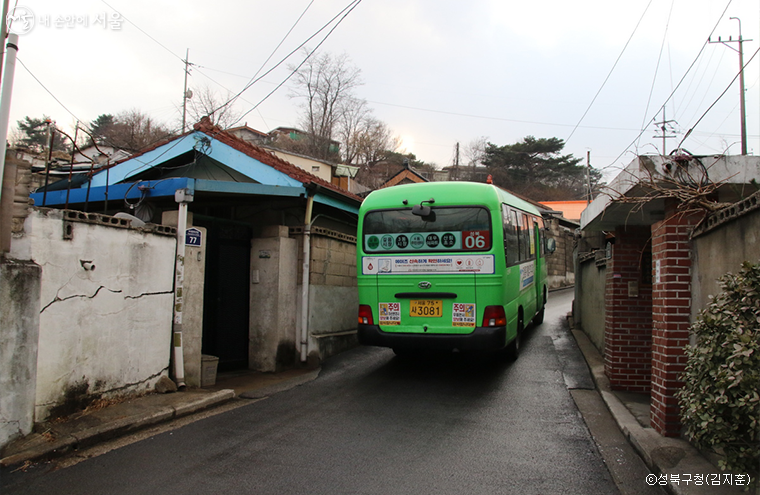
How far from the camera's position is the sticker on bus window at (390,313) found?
7938mm

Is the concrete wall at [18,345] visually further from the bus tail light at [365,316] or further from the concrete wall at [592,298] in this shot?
the concrete wall at [592,298]

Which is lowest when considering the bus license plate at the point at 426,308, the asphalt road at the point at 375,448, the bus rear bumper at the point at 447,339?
the asphalt road at the point at 375,448

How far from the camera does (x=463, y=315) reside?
24.9 feet

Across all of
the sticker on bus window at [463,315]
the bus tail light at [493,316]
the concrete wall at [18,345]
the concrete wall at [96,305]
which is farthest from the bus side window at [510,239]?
the concrete wall at [18,345]

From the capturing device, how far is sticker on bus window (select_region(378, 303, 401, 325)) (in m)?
7.94

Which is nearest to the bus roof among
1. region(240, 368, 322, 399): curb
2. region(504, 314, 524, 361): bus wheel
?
region(504, 314, 524, 361): bus wheel

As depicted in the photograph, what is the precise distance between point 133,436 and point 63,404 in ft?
2.67

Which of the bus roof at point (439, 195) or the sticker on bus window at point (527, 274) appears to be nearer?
the bus roof at point (439, 195)

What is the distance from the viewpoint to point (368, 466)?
4.60 metres

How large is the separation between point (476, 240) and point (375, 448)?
3.66m

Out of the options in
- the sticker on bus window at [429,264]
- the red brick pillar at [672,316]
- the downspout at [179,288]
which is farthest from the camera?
the sticker on bus window at [429,264]

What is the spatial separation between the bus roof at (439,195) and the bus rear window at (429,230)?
0.11 m

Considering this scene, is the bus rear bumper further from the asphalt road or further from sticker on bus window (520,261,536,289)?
sticker on bus window (520,261,536,289)

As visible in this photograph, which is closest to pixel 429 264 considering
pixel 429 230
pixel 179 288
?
pixel 429 230
